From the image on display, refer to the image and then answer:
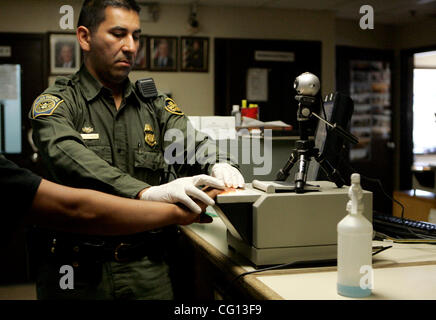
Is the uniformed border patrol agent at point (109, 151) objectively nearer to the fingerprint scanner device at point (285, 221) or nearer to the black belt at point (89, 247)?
the black belt at point (89, 247)

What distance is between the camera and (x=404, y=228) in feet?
5.70

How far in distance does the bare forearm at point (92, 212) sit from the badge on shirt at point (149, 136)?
22.3 inches

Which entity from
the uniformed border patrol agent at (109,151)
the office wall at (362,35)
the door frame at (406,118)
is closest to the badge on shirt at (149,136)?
the uniformed border patrol agent at (109,151)

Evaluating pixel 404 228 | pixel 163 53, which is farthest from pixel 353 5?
pixel 404 228

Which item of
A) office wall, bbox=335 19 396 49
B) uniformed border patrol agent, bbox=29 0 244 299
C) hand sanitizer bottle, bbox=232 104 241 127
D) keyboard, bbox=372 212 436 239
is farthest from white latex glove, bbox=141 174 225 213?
Result: office wall, bbox=335 19 396 49

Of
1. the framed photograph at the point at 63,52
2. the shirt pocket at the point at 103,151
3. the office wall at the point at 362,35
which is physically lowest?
the shirt pocket at the point at 103,151

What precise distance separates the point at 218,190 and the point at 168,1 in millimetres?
3962

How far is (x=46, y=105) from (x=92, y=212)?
656mm

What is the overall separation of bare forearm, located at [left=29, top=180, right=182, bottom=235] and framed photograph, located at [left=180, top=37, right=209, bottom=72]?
13.0 ft

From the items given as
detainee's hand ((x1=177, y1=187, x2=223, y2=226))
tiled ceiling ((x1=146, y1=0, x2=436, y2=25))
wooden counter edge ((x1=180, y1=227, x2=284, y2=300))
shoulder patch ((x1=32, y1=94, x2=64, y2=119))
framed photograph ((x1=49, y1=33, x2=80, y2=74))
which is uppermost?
tiled ceiling ((x1=146, y1=0, x2=436, y2=25))

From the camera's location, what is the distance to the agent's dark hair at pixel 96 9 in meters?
1.68

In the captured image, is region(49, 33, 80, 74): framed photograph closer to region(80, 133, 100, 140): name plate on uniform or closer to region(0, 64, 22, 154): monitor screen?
region(0, 64, 22, 154): monitor screen

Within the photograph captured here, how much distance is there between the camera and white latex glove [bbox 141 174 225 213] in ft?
4.02
